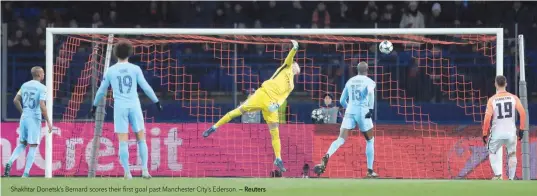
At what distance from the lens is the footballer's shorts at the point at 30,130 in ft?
64.2

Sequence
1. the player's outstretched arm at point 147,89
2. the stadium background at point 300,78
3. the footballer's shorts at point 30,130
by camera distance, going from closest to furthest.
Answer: the player's outstretched arm at point 147,89
the footballer's shorts at point 30,130
the stadium background at point 300,78

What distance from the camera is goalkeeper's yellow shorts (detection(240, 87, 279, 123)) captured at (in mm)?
19312

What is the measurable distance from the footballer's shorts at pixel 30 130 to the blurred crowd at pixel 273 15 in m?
7.58

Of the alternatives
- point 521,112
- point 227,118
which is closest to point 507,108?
point 521,112

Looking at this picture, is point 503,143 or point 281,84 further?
point 281,84

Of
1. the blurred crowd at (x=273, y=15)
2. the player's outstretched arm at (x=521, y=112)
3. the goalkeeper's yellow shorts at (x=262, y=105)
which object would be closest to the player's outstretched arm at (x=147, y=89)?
the goalkeeper's yellow shorts at (x=262, y=105)

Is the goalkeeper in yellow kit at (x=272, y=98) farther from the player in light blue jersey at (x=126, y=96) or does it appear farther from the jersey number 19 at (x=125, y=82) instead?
the jersey number 19 at (x=125, y=82)

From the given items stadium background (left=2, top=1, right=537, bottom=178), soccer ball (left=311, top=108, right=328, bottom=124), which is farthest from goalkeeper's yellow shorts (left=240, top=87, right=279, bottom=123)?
soccer ball (left=311, top=108, right=328, bottom=124)

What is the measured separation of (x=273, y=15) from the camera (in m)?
27.0

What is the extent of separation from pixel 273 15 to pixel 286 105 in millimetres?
3937

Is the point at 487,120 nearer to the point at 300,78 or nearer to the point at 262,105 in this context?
the point at 262,105

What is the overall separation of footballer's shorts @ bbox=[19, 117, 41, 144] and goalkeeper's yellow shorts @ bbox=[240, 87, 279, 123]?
3.31 metres

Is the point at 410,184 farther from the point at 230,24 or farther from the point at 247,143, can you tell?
the point at 230,24

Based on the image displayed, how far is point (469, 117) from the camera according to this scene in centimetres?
2505
